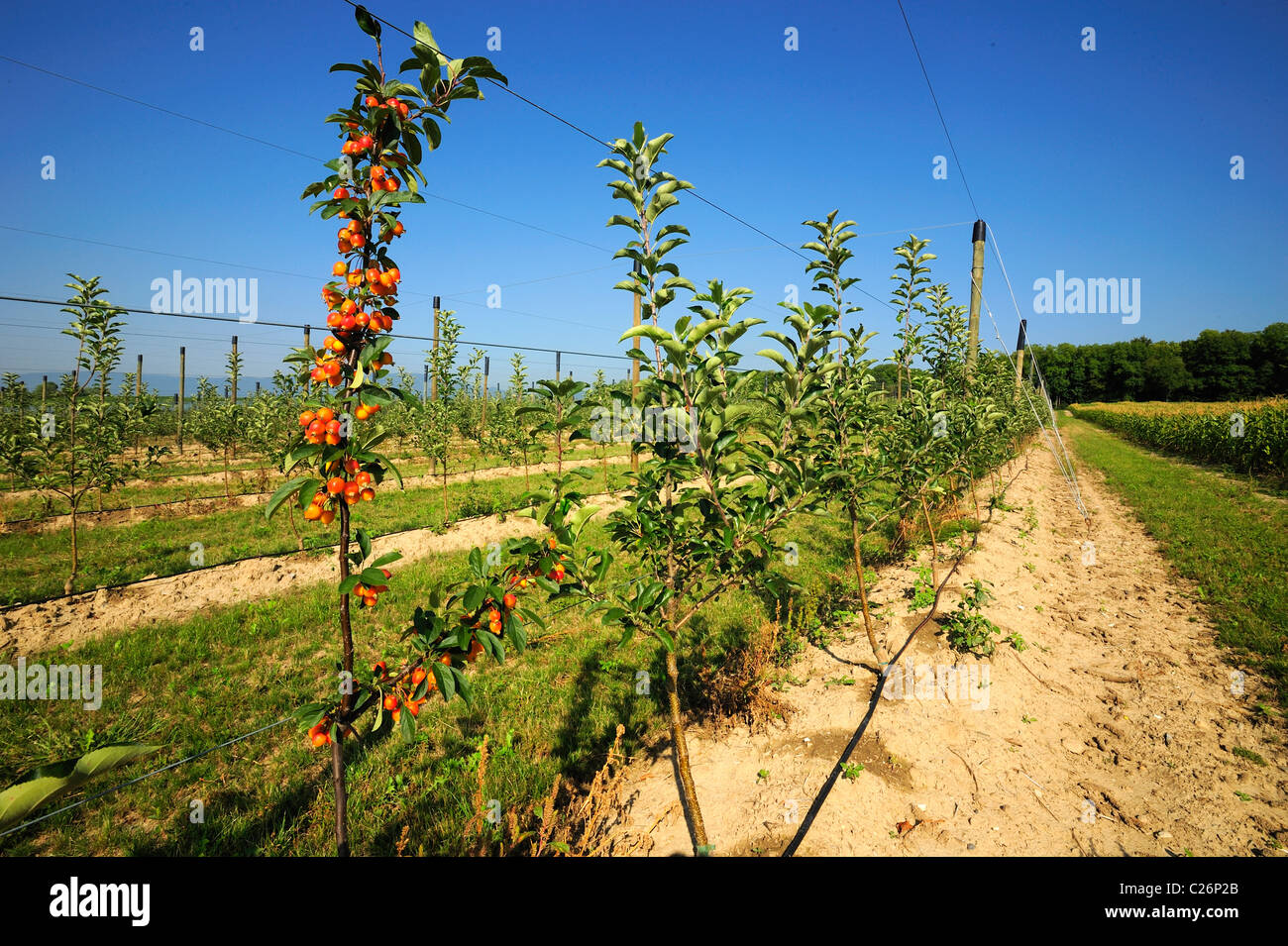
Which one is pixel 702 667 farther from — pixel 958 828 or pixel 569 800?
pixel 958 828

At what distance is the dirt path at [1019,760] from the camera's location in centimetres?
294

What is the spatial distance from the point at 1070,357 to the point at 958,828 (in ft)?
A: 341

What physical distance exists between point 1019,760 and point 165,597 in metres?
8.62

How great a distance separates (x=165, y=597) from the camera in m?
6.23

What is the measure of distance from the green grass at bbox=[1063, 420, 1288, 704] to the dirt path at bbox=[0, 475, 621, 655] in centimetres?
952

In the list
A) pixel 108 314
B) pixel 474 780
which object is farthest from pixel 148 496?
pixel 474 780

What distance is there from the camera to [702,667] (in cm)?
466

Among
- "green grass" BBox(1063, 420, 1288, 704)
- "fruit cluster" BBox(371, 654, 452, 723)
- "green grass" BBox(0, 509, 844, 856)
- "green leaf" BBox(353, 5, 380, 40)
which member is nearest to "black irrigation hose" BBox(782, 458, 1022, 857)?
"green grass" BBox(0, 509, 844, 856)

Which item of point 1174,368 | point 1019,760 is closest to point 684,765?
point 1019,760

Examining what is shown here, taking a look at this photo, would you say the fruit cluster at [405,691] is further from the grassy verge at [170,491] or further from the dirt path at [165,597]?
the grassy verge at [170,491]
